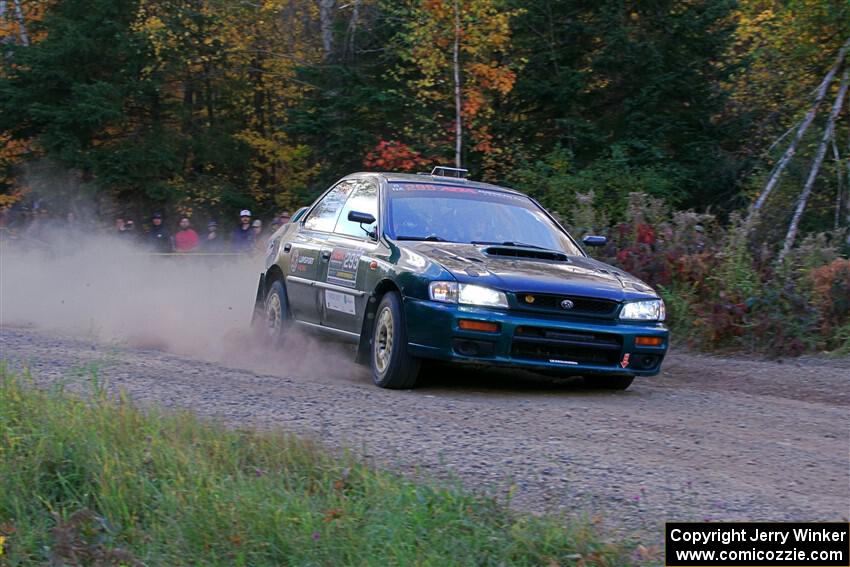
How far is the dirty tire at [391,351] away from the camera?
26.4 feet

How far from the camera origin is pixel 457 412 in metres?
7.11

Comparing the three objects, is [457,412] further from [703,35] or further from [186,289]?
[703,35]

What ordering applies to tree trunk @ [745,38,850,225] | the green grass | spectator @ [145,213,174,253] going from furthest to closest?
spectator @ [145,213,174,253], tree trunk @ [745,38,850,225], the green grass

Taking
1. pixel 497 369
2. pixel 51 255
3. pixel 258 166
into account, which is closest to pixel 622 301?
pixel 497 369

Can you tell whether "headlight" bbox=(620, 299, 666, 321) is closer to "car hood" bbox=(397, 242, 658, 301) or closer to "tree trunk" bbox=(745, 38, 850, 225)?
"car hood" bbox=(397, 242, 658, 301)

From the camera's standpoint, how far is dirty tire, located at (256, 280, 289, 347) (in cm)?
1050

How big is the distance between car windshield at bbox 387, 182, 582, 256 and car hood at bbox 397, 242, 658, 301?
0.28 meters

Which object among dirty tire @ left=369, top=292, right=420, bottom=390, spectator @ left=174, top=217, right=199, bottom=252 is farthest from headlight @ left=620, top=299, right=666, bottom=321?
spectator @ left=174, top=217, right=199, bottom=252

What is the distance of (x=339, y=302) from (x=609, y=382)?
2.37 meters

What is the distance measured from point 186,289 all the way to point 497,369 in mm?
7028

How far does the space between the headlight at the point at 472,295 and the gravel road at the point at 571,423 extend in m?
0.70

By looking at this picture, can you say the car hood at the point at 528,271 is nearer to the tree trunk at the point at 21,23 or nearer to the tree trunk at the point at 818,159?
the tree trunk at the point at 818,159

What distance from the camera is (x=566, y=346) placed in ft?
26.0

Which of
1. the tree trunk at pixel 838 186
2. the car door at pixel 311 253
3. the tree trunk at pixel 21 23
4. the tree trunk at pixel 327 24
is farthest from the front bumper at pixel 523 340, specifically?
the tree trunk at pixel 21 23
